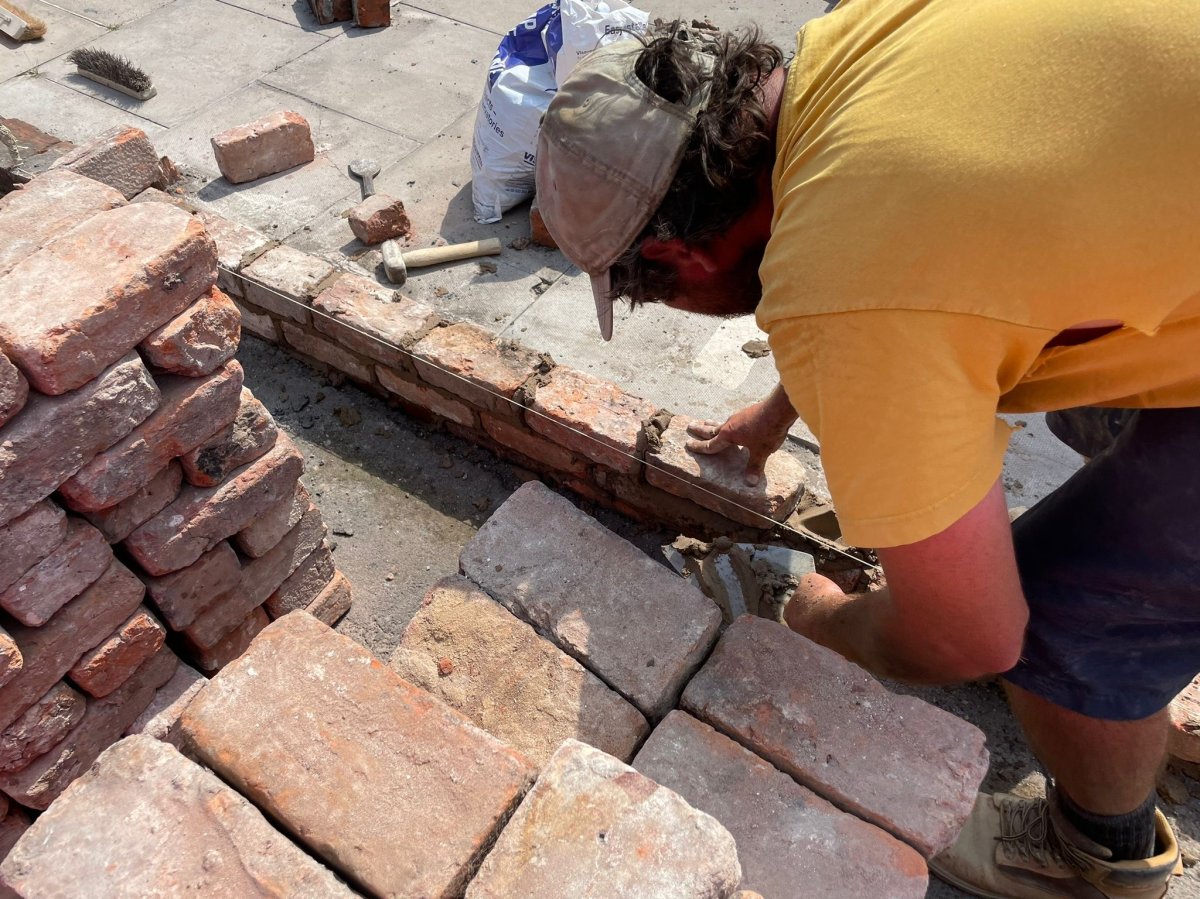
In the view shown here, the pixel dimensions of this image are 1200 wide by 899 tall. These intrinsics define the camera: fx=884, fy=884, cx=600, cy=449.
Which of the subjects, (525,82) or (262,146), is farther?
(262,146)

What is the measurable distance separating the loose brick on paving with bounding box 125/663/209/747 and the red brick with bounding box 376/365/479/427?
1.37 m

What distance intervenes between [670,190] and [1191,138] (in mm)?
892

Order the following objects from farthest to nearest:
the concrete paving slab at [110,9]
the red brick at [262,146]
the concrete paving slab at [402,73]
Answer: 1. the concrete paving slab at [110,9]
2. the concrete paving slab at [402,73]
3. the red brick at [262,146]

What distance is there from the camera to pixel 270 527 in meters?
2.75

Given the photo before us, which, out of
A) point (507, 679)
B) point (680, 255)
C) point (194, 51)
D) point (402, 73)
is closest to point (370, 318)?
point (507, 679)

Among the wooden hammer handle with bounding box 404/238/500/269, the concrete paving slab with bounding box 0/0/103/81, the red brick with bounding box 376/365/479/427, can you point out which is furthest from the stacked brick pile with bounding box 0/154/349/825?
the concrete paving slab with bounding box 0/0/103/81

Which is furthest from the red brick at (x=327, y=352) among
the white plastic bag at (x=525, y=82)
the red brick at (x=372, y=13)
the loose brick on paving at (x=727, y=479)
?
the red brick at (x=372, y=13)

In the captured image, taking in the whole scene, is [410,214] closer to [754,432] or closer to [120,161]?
[120,161]

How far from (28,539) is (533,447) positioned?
1770mm

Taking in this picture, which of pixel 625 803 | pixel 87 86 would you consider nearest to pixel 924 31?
pixel 625 803

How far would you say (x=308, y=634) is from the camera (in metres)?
2.03

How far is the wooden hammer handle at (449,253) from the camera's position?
446 centimetres

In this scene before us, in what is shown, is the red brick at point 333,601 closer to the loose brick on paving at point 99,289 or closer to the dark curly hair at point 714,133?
the loose brick on paving at point 99,289

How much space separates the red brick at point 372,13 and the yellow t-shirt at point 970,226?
5.69 meters
